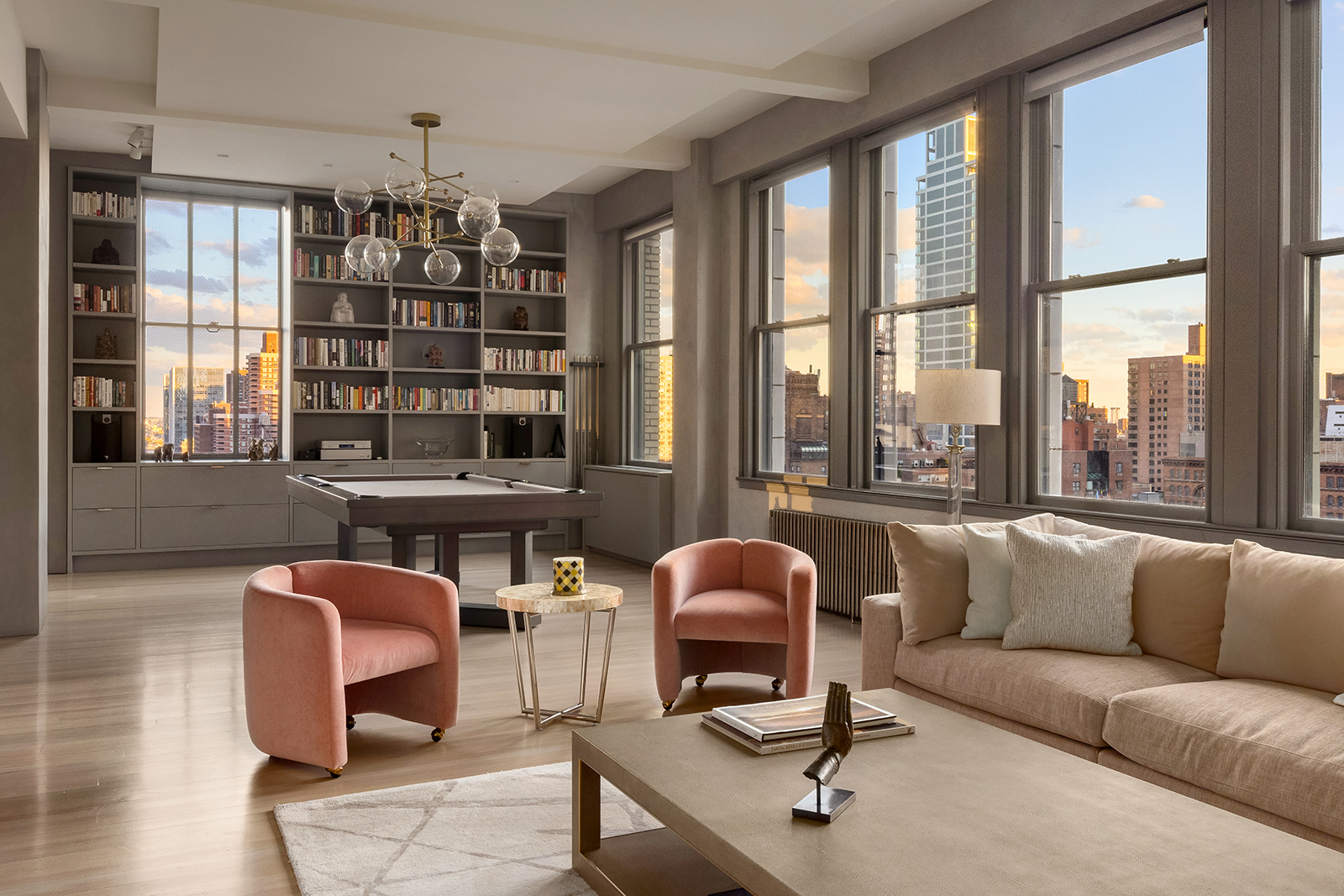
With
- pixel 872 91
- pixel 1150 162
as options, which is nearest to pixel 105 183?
pixel 872 91

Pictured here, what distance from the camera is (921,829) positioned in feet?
6.13

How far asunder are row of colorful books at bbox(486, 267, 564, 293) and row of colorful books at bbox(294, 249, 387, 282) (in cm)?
100

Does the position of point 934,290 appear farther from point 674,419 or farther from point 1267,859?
point 1267,859

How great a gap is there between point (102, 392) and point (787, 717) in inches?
285

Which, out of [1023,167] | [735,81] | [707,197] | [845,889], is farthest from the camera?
[707,197]

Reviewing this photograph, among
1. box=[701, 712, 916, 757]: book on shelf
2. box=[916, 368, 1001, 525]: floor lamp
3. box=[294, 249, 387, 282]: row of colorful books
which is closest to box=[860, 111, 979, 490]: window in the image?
box=[916, 368, 1001, 525]: floor lamp

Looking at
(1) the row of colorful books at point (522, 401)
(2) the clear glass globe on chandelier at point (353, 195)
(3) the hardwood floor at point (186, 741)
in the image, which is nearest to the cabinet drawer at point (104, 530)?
(3) the hardwood floor at point (186, 741)

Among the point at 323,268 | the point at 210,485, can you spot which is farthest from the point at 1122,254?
the point at 210,485

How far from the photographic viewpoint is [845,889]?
1631 millimetres

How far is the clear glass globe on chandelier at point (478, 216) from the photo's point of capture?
16.0ft

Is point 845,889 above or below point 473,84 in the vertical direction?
below

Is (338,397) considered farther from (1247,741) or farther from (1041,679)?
(1247,741)

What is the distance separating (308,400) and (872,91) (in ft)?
17.4

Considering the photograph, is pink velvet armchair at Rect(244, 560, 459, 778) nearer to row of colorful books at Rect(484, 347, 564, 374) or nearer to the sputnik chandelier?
the sputnik chandelier
